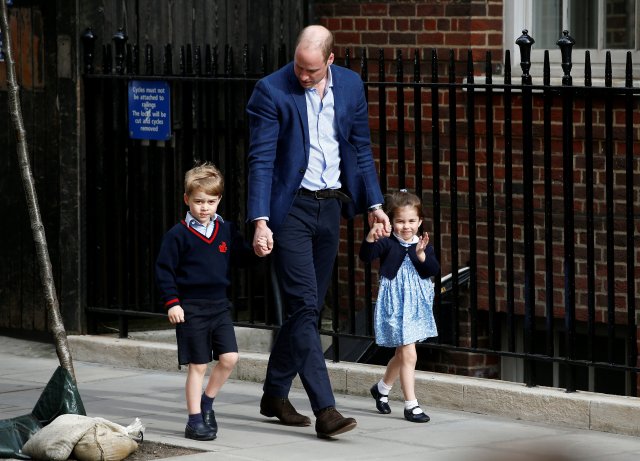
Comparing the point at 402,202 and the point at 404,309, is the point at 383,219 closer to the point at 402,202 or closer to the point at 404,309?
the point at 402,202

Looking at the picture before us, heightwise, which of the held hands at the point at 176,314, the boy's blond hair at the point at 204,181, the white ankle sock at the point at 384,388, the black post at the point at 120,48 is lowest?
the white ankle sock at the point at 384,388

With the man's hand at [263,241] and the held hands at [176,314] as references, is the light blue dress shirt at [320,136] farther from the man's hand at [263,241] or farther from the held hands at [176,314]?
the held hands at [176,314]

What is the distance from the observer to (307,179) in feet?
19.5

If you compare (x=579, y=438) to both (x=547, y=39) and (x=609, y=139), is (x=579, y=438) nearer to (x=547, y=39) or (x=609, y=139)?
(x=609, y=139)

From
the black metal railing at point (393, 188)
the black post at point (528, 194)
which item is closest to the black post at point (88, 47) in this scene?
the black metal railing at point (393, 188)

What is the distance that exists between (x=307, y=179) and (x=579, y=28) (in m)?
3.57

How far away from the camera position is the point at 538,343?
953 cm

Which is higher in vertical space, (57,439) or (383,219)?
(383,219)

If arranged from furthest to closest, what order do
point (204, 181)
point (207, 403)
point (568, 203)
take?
point (568, 203) → point (207, 403) → point (204, 181)

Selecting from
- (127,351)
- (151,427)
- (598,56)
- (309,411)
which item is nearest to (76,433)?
(151,427)

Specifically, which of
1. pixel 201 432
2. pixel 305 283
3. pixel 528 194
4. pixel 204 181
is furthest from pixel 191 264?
pixel 528 194

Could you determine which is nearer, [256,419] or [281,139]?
[281,139]

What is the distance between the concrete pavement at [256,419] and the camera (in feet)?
18.6

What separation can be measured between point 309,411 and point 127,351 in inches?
74.8
